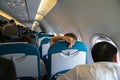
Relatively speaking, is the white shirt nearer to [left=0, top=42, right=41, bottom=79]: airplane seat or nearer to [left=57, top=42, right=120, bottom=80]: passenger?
[left=57, top=42, right=120, bottom=80]: passenger

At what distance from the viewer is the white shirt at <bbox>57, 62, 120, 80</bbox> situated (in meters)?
1.72

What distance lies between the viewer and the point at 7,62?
3.95 feet

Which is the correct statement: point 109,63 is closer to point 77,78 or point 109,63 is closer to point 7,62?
point 77,78

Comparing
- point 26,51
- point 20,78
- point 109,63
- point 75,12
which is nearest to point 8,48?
point 26,51

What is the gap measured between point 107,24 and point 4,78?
266 cm

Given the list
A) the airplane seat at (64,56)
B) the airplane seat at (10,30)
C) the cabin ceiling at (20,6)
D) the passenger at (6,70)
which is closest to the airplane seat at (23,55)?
the airplane seat at (64,56)

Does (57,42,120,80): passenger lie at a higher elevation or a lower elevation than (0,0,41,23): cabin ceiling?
lower

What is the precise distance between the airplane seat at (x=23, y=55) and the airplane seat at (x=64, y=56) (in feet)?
0.81

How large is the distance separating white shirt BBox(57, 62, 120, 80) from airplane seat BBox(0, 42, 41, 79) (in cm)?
85

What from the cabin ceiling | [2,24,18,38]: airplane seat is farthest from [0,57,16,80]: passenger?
the cabin ceiling

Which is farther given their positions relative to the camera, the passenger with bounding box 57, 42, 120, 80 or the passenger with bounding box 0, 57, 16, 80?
the passenger with bounding box 57, 42, 120, 80

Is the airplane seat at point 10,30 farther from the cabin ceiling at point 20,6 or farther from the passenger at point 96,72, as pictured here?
the passenger at point 96,72

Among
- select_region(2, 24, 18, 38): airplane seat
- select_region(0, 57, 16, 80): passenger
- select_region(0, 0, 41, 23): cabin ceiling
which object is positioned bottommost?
select_region(0, 57, 16, 80): passenger

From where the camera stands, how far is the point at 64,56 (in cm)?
279
